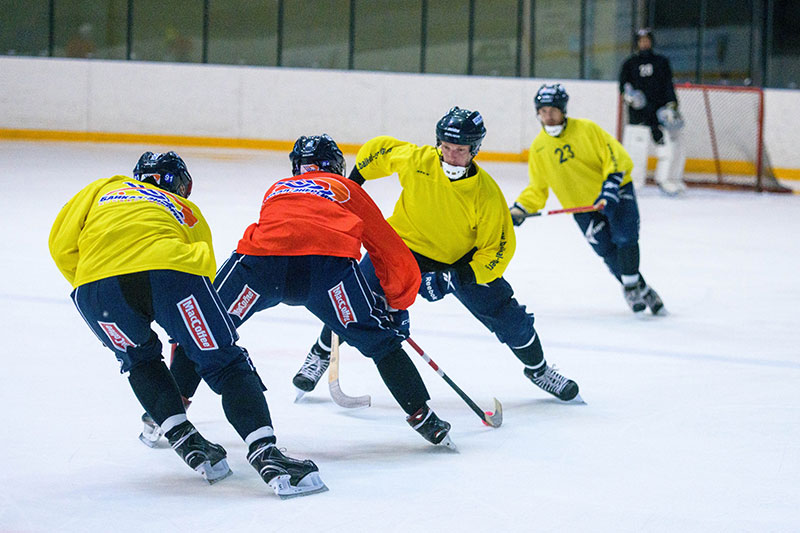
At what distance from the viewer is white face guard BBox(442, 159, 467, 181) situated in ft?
11.3

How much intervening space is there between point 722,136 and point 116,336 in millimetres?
9508

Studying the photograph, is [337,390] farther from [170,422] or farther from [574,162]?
[574,162]

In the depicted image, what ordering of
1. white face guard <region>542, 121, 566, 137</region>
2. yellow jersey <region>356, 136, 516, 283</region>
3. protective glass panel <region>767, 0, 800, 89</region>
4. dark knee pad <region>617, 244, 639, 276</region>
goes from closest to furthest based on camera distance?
yellow jersey <region>356, 136, 516, 283</region>, white face guard <region>542, 121, 566, 137</region>, dark knee pad <region>617, 244, 639, 276</region>, protective glass panel <region>767, 0, 800, 89</region>

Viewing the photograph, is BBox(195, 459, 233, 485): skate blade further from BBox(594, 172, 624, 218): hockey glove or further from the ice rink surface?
BBox(594, 172, 624, 218): hockey glove

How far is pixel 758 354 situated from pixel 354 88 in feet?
28.9

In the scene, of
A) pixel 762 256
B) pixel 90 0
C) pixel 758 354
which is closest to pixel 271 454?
pixel 758 354

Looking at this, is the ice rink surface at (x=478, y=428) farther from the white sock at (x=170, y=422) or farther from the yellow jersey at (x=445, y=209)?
the yellow jersey at (x=445, y=209)

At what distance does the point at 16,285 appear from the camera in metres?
5.38

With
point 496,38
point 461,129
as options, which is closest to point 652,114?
point 496,38

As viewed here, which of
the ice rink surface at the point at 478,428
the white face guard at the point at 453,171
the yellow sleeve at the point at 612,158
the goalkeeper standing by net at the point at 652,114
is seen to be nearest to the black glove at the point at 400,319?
the ice rink surface at the point at 478,428

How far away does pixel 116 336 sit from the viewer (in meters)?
2.73

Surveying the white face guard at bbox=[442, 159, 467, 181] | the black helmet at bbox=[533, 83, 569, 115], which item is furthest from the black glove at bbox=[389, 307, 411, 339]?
the black helmet at bbox=[533, 83, 569, 115]

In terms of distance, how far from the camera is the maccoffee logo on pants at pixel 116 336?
2711 millimetres

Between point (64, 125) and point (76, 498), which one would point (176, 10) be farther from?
point (76, 498)
